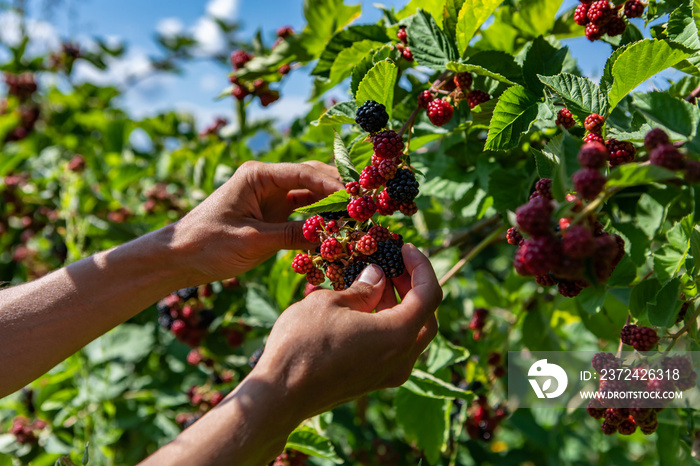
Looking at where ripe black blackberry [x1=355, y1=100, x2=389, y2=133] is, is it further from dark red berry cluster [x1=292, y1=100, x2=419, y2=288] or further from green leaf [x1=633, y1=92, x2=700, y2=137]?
green leaf [x1=633, y1=92, x2=700, y2=137]

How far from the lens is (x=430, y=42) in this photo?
1248 millimetres

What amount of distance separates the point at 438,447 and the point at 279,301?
655 millimetres

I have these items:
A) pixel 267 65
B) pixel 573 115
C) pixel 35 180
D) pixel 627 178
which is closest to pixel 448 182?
pixel 573 115

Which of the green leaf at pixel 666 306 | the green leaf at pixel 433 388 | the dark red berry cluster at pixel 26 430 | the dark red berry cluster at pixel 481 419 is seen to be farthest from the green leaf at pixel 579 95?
the dark red berry cluster at pixel 26 430

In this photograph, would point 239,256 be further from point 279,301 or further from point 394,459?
point 394,459

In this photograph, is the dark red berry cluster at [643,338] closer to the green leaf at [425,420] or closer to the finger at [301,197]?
the green leaf at [425,420]

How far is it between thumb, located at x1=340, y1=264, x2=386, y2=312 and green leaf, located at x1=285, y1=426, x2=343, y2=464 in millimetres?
411

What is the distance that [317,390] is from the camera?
88cm

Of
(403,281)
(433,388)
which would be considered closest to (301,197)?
(403,281)

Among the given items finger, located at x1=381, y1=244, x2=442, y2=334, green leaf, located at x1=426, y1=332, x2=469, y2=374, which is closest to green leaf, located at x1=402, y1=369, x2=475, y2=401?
green leaf, located at x1=426, y1=332, x2=469, y2=374

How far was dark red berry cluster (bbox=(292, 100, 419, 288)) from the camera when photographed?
1.04 m

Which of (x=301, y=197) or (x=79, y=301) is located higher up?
(x=301, y=197)

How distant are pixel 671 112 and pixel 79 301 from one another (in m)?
1.51

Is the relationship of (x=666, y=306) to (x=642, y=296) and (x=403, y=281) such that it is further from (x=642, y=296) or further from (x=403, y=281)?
(x=403, y=281)
